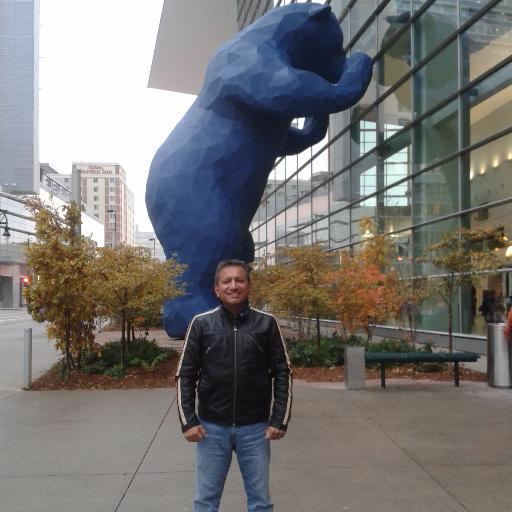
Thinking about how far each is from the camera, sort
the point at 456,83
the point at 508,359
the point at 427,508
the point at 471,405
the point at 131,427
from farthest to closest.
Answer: the point at 456,83, the point at 508,359, the point at 471,405, the point at 131,427, the point at 427,508

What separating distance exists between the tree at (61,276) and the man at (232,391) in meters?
6.87

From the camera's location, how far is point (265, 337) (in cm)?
315

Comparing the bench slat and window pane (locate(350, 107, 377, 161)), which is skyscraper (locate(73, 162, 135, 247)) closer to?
window pane (locate(350, 107, 377, 161))

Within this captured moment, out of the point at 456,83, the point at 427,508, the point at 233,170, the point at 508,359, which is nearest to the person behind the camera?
the point at 427,508

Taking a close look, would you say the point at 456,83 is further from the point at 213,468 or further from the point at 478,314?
the point at 213,468

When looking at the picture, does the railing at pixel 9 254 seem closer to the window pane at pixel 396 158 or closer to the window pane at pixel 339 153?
the window pane at pixel 339 153

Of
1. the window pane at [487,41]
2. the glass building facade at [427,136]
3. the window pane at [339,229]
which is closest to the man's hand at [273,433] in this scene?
the glass building facade at [427,136]

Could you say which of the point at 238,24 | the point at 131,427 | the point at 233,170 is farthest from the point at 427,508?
the point at 238,24

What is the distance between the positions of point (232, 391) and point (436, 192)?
1286 cm

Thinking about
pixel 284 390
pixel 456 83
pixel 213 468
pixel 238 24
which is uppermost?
pixel 238 24

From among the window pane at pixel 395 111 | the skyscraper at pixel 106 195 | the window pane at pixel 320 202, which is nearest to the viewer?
the window pane at pixel 395 111

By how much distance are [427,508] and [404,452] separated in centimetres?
134

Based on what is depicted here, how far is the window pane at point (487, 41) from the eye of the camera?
12398mm

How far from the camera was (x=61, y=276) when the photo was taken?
31.4 feet
